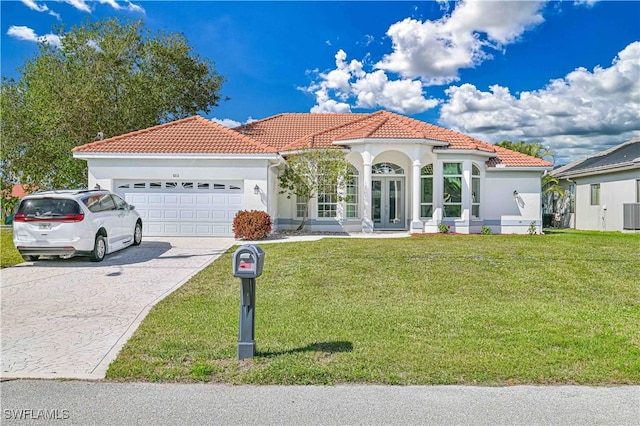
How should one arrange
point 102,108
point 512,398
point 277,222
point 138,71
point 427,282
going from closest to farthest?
point 512,398
point 427,282
point 277,222
point 102,108
point 138,71

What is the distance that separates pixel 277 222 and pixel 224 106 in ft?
46.4

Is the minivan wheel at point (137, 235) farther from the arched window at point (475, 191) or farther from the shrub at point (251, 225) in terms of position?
the arched window at point (475, 191)

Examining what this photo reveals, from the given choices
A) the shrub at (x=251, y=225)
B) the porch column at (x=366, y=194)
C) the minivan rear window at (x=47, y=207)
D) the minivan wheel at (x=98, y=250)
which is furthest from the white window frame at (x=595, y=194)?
the minivan rear window at (x=47, y=207)

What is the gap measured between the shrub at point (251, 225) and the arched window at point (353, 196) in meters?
4.39

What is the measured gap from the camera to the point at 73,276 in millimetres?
10203

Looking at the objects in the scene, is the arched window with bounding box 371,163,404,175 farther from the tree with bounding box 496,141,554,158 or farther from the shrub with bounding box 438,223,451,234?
the tree with bounding box 496,141,554,158

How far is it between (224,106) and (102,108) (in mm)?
8458

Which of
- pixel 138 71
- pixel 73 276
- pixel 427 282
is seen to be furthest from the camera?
pixel 138 71

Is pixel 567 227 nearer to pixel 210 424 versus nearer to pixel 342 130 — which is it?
pixel 342 130

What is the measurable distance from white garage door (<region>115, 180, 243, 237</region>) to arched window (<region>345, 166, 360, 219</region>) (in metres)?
4.85

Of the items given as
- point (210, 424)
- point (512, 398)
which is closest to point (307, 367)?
point (210, 424)

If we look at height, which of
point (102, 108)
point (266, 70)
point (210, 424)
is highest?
point (266, 70)

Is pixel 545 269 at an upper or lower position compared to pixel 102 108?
lower

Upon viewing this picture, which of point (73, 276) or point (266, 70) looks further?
point (266, 70)
